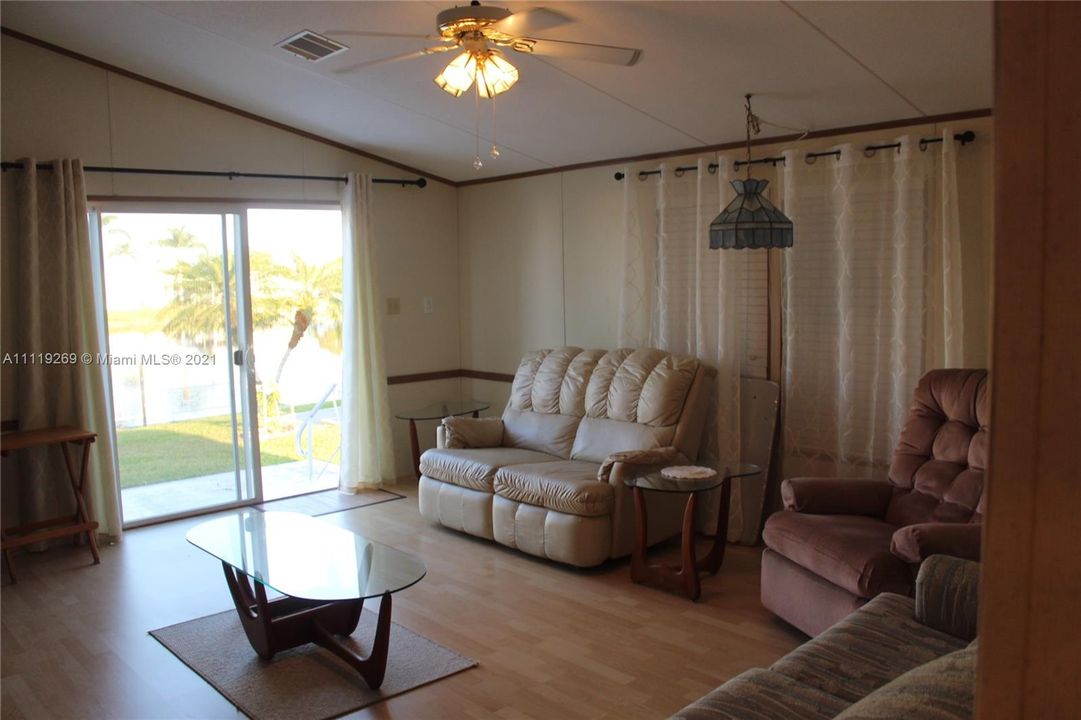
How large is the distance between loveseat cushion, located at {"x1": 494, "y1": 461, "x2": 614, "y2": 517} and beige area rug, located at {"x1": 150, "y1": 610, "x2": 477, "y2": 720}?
1037mm

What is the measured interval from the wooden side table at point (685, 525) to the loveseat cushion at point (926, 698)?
6.33ft

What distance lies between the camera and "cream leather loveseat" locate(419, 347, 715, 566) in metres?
4.27

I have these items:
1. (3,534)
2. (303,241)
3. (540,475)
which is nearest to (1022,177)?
(540,475)

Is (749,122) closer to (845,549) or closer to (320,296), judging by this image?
(845,549)

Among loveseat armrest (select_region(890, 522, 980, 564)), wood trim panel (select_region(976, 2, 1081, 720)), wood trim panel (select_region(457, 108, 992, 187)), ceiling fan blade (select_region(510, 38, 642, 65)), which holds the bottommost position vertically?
loveseat armrest (select_region(890, 522, 980, 564))

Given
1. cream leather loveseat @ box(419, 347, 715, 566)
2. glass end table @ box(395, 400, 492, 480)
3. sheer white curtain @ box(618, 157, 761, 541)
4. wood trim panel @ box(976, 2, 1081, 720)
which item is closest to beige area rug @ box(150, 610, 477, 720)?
cream leather loveseat @ box(419, 347, 715, 566)

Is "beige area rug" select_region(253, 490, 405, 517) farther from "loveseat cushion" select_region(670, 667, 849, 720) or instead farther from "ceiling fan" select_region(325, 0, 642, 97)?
"loveseat cushion" select_region(670, 667, 849, 720)

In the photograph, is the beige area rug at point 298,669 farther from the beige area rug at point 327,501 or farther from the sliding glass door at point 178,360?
the sliding glass door at point 178,360

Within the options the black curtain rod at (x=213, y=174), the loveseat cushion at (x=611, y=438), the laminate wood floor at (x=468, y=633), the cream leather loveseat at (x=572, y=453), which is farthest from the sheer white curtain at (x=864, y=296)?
the black curtain rod at (x=213, y=174)

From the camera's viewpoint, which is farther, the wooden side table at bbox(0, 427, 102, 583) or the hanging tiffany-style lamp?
the wooden side table at bbox(0, 427, 102, 583)

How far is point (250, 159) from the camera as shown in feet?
18.4

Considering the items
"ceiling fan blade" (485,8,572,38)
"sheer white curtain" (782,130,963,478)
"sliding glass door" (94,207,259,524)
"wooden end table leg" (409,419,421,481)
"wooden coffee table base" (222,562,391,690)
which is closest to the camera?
"wooden coffee table base" (222,562,391,690)

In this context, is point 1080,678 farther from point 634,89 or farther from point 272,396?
point 272,396

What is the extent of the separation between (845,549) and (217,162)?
4.44m
